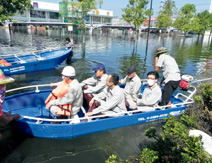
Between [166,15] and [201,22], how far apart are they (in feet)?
45.0

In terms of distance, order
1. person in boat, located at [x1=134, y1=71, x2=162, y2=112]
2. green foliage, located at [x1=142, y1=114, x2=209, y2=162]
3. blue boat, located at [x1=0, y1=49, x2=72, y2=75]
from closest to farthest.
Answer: green foliage, located at [x1=142, y1=114, x2=209, y2=162] → person in boat, located at [x1=134, y1=71, x2=162, y2=112] → blue boat, located at [x1=0, y1=49, x2=72, y2=75]

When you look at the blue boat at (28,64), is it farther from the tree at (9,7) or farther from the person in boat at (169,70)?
the person in boat at (169,70)

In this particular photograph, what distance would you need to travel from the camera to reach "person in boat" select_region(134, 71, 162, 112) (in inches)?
215

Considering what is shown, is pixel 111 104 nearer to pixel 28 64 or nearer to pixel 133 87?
pixel 133 87

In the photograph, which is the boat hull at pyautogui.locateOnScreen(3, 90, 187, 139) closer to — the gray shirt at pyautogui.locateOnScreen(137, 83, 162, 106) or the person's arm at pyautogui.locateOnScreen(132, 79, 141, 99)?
the gray shirt at pyautogui.locateOnScreen(137, 83, 162, 106)

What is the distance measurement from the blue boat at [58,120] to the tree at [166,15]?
61.5m

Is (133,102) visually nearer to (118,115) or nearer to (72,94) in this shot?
(118,115)

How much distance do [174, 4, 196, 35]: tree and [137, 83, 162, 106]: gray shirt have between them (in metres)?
59.1

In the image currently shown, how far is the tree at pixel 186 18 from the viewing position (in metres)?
55.9

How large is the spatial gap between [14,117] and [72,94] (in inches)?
68.5

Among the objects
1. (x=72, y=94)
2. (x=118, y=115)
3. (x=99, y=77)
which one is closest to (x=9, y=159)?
(x=72, y=94)

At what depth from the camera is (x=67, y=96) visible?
14.7ft

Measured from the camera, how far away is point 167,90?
247 inches

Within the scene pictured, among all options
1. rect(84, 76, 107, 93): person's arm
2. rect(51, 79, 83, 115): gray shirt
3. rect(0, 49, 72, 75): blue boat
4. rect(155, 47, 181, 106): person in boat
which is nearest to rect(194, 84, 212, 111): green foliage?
rect(155, 47, 181, 106): person in boat
